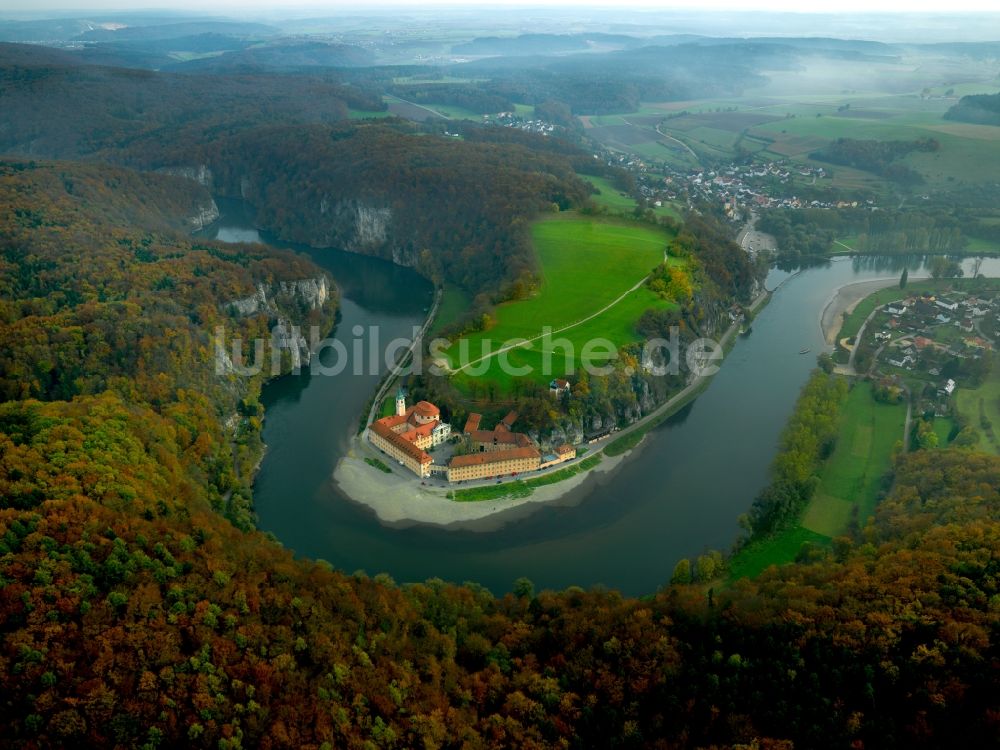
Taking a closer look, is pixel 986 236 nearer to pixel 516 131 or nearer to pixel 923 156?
pixel 923 156

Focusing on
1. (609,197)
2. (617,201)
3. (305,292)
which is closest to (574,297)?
(305,292)

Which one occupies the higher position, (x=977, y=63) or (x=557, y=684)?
(x=977, y=63)

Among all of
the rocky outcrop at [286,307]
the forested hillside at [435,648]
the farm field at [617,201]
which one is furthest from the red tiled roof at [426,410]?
the farm field at [617,201]

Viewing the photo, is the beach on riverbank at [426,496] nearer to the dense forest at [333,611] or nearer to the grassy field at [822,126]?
the dense forest at [333,611]

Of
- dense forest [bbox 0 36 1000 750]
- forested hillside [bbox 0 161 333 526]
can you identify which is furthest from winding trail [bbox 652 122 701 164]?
forested hillside [bbox 0 161 333 526]

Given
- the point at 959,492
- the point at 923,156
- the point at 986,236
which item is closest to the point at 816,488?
the point at 959,492
